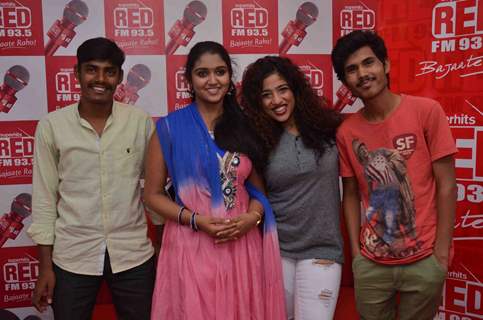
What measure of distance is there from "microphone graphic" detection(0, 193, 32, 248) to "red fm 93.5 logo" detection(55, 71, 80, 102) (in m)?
0.56

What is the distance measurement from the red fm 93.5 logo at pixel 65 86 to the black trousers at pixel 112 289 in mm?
1038

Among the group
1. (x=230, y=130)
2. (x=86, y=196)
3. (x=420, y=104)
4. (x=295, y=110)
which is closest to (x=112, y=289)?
(x=86, y=196)

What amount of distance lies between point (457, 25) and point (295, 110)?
1046 millimetres

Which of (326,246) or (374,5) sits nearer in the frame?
(326,246)

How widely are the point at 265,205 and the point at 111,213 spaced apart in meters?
0.60

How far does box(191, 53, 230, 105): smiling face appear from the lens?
174cm

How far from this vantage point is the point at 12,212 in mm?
2484

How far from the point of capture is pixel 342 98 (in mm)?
2852

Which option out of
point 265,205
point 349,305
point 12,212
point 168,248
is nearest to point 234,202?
point 265,205

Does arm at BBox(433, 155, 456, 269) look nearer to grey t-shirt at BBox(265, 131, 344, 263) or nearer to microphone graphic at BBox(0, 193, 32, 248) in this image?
grey t-shirt at BBox(265, 131, 344, 263)

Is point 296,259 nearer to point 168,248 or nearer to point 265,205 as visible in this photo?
point 265,205

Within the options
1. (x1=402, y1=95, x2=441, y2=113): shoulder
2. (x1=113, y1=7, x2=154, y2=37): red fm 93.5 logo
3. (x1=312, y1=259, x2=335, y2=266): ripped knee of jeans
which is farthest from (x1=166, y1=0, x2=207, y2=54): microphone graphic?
(x1=312, y1=259, x2=335, y2=266): ripped knee of jeans

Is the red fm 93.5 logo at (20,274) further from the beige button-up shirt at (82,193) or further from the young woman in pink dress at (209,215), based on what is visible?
the young woman in pink dress at (209,215)

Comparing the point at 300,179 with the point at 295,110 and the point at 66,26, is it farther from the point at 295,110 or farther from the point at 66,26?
the point at 66,26
